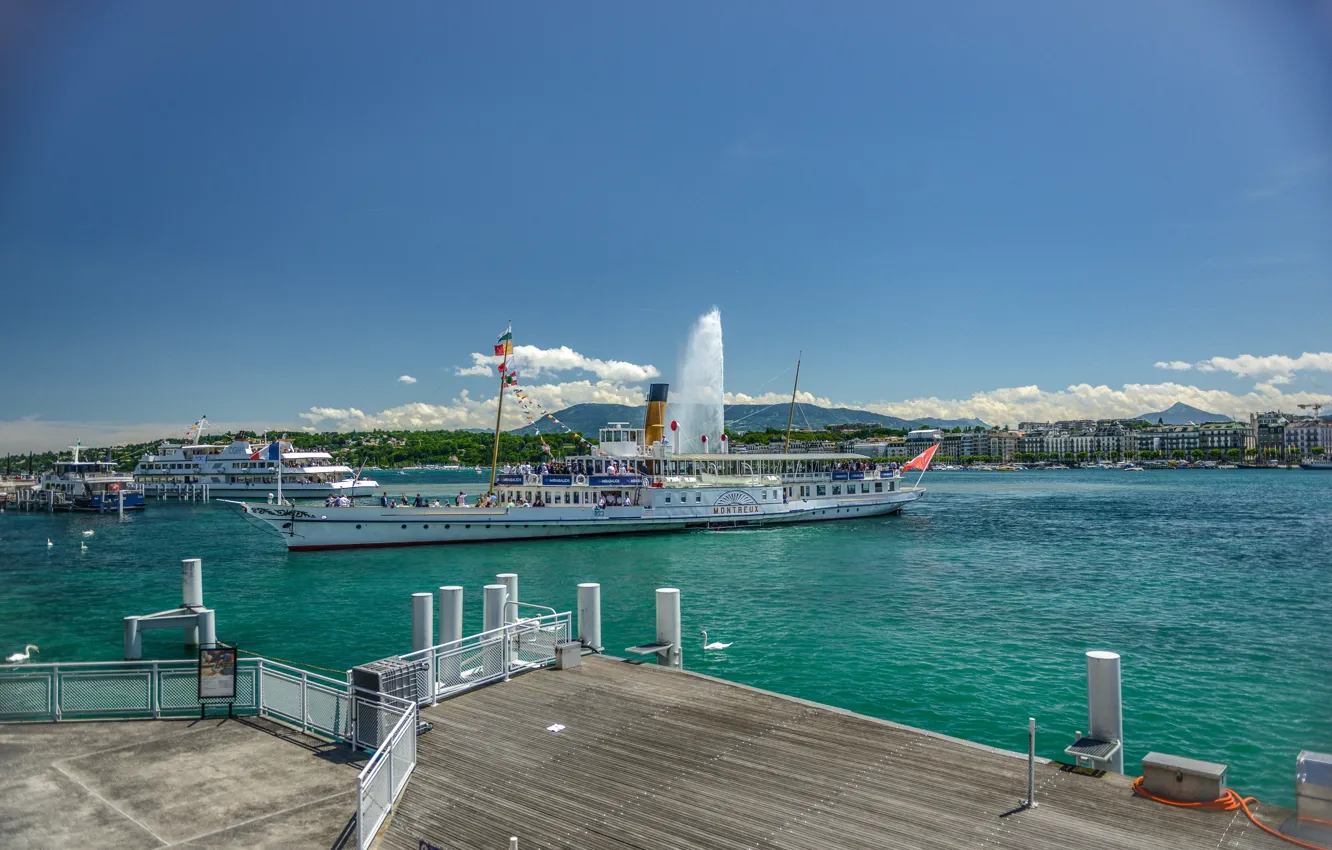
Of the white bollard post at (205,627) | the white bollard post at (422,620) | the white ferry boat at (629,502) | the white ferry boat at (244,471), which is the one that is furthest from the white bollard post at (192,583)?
the white ferry boat at (244,471)

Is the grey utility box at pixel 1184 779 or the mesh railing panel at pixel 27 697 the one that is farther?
the mesh railing panel at pixel 27 697

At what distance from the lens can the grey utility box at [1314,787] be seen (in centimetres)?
679

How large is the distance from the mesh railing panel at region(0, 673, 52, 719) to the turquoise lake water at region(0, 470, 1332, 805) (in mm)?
11239

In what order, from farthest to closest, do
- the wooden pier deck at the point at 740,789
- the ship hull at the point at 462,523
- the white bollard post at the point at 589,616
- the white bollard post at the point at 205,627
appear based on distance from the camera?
the ship hull at the point at 462,523 < the white bollard post at the point at 205,627 < the white bollard post at the point at 589,616 < the wooden pier deck at the point at 740,789

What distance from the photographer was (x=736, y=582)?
35562 millimetres

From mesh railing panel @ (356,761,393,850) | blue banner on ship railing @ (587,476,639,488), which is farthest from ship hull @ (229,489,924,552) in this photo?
mesh railing panel @ (356,761,393,850)

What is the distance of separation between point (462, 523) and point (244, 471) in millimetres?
79299

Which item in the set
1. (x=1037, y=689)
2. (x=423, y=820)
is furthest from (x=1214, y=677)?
(x=423, y=820)

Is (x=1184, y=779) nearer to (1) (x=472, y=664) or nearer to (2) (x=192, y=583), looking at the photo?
(1) (x=472, y=664)

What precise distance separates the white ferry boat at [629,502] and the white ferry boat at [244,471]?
58.2 metres

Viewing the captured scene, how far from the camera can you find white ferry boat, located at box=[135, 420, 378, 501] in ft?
355

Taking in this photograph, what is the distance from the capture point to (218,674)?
10273mm

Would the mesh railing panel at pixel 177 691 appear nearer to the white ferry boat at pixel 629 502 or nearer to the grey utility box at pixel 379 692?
the grey utility box at pixel 379 692

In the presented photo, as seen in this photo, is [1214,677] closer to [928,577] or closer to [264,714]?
[928,577]
